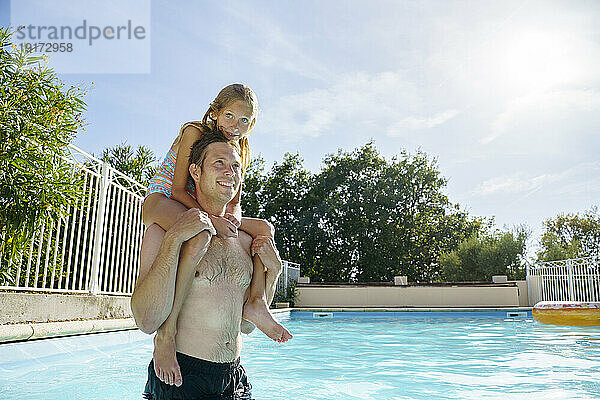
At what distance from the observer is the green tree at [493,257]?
1836 cm

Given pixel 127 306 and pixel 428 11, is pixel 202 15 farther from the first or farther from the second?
pixel 127 306

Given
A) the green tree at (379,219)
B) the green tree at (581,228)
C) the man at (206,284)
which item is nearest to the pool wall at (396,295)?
the green tree at (379,219)

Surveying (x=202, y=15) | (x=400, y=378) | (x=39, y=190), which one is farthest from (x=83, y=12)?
(x=400, y=378)

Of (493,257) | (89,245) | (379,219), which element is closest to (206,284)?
(89,245)

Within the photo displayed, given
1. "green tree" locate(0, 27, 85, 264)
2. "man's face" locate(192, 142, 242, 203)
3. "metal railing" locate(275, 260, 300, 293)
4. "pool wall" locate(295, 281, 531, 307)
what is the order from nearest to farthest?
"man's face" locate(192, 142, 242, 203)
"green tree" locate(0, 27, 85, 264)
"metal railing" locate(275, 260, 300, 293)
"pool wall" locate(295, 281, 531, 307)

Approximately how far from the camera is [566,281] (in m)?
14.0

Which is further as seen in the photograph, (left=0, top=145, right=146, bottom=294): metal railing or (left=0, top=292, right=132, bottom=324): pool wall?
(left=0, top=145, right=146, bottom=294): metal railing

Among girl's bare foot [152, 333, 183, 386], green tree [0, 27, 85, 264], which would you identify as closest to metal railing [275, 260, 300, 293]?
green tree [0, 27, 85, 264]

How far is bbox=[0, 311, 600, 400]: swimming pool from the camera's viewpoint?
3357 millimetres

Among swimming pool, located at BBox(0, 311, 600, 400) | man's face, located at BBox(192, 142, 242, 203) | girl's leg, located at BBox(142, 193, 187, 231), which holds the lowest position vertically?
swimming pool, located at BBox(0, 311, 600, 400)

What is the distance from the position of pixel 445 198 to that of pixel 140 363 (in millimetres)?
22389

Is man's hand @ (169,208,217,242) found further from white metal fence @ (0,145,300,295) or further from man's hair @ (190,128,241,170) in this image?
white metal fence @ (0,145,300,295)

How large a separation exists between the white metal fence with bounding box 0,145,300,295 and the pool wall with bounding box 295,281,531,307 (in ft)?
32.9

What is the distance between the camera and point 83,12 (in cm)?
801
